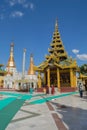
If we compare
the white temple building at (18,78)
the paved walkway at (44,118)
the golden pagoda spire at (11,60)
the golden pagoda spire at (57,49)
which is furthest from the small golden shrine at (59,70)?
the golden pagoda spire at (11,60)

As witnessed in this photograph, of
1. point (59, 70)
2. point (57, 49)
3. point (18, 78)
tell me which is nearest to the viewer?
point (59, 70)

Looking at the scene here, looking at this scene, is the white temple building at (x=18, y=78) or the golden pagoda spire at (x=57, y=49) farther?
the white temple building at (x=18, y=78)

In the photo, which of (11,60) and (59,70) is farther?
(11,60)

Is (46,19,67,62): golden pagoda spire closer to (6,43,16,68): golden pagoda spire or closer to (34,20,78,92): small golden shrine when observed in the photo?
(34,20,78,92): small golden shrine

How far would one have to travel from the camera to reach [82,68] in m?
46.0

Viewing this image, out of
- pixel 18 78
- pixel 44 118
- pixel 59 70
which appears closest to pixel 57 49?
pixel 59 70

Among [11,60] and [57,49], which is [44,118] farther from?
[11,60]

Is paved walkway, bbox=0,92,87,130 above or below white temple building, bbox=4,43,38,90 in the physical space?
below

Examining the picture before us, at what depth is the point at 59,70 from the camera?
36.3m

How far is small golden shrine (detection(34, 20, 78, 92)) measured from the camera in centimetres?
3522

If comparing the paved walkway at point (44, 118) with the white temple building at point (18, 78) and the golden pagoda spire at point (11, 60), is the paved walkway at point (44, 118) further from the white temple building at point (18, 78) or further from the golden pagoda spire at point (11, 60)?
the golden pagoda spire at point (11, 60)

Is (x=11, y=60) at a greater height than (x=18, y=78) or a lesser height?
greater

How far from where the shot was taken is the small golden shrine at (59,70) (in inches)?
1387

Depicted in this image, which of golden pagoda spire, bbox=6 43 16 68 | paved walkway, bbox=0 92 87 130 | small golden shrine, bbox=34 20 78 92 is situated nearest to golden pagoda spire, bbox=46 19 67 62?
small golden shrine, bbox=34 20 78 92
